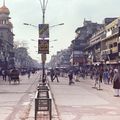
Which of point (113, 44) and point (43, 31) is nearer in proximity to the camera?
point (43, 31)

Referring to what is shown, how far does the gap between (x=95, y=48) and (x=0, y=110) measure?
115 meters

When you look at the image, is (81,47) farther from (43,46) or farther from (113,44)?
(43,46)

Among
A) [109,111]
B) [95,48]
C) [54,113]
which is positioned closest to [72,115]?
[54,113]

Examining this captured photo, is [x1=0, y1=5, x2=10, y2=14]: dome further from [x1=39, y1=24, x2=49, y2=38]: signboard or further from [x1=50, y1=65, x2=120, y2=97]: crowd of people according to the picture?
[x1=39, y1=24, x2=49, y2=38]: signboard

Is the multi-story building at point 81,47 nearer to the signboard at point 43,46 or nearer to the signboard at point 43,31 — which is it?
the signboard at point 43,31

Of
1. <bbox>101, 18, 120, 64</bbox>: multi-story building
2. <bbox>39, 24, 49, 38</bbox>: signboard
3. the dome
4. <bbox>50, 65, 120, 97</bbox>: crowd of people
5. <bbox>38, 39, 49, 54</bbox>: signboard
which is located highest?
the dome

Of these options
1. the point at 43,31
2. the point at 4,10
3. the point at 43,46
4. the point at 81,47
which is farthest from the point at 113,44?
the point at 4,10

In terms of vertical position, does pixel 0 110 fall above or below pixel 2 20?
below

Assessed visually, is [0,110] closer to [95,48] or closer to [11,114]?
[11,114]

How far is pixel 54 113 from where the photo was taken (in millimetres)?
20359

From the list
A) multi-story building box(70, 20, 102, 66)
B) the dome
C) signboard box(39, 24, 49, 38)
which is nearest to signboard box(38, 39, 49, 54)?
signboard box(39, 24, 49, 38)

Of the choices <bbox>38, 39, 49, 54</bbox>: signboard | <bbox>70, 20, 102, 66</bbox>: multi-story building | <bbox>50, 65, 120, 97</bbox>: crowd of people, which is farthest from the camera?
<bbox>70, 20, 102, 66</bbox>: multi-story building

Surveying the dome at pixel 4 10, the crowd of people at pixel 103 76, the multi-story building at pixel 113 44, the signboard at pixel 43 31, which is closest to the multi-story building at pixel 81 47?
the dome at pixel 4 10

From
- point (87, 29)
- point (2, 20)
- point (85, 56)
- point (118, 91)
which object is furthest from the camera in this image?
point (87, 29)
